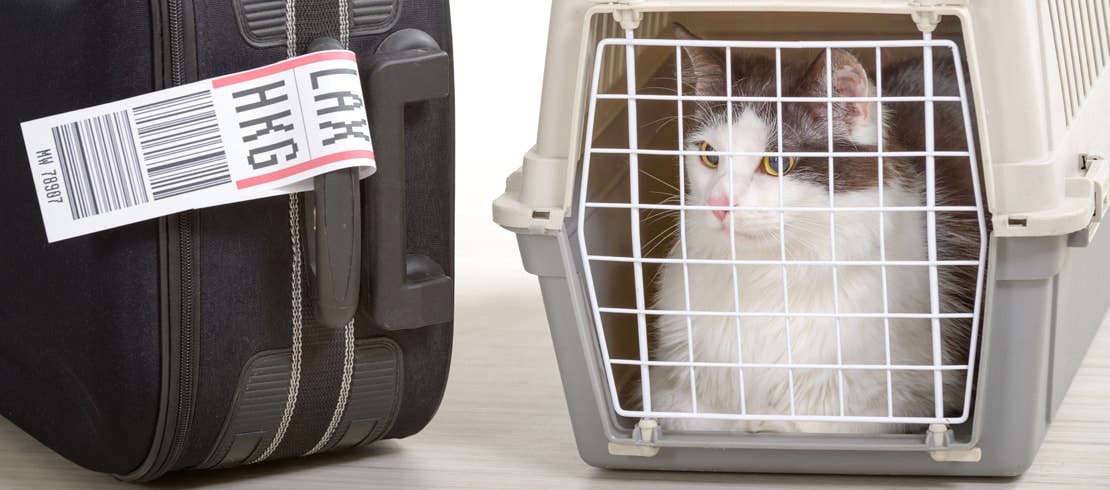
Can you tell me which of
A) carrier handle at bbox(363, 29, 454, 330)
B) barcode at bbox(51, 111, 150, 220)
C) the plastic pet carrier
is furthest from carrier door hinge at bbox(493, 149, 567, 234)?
barcode at bbox(51, 111, 150, 220)

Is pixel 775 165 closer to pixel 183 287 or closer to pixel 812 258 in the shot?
pixel 812 258

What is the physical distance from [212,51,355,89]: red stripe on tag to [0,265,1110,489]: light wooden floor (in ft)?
1.34

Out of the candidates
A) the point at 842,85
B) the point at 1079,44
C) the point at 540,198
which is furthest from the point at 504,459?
the point at 1079,44

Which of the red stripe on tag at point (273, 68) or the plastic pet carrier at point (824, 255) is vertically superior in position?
the red stripe on tag at point (273, 68)

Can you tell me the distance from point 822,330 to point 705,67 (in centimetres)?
27

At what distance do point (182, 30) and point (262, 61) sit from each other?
8 centimetres

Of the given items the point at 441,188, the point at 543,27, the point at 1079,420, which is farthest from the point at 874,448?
the point at 543,27

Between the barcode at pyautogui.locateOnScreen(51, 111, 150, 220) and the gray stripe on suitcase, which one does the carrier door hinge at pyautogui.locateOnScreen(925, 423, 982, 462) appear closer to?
the gray stripe on suitcase

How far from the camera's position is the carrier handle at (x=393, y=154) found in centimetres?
121

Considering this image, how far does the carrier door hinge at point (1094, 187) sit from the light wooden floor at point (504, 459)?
9.8 inches

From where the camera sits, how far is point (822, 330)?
1287 millimetres

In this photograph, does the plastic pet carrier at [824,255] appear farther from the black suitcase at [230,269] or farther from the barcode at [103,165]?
the barcode at [103,165]

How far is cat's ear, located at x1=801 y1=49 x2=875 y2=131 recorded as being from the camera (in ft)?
4.03

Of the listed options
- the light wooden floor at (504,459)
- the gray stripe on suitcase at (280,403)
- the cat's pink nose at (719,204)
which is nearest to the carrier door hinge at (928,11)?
the cat's pink nose at (719,204)
